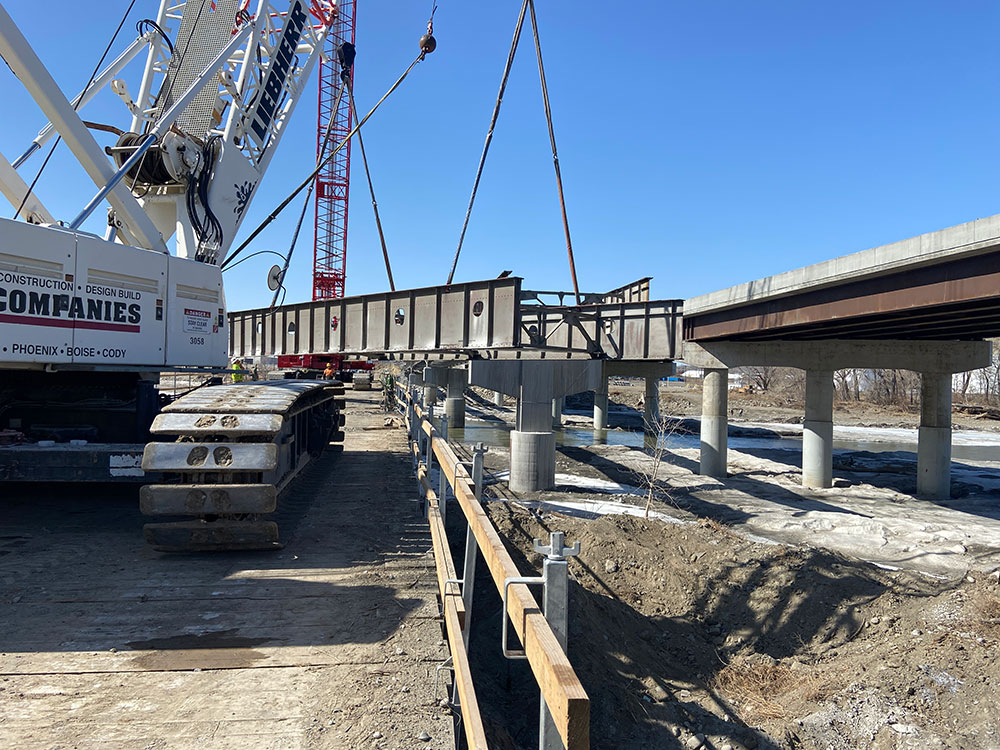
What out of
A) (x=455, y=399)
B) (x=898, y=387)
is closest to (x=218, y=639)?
(x=455, y=399)

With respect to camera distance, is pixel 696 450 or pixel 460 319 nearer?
pixel 460 319

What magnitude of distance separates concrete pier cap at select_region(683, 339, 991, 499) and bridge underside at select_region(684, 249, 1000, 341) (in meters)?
0.43

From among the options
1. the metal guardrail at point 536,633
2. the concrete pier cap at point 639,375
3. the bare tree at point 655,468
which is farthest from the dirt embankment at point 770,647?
the concrete pier cap at point 639,375

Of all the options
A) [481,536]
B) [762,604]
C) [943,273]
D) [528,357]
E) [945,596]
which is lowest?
[762,604]

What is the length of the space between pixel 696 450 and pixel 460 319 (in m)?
14.6

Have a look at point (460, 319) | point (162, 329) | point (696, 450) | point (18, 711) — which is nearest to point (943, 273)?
point (460, 319)

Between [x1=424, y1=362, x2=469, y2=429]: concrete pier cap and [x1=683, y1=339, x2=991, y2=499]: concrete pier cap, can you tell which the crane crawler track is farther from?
[x1=424, y1=362, x2=469, y2=429]: concrete pier cap

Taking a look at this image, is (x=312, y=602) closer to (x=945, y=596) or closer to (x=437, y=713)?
(x=437, y=713)

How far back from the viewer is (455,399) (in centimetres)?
3091

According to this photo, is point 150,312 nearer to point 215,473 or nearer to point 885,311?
point 215,473

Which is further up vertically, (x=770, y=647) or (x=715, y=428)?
(x=715, y=428)

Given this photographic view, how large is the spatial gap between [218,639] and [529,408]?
10.9m

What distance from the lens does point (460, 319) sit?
14414mm

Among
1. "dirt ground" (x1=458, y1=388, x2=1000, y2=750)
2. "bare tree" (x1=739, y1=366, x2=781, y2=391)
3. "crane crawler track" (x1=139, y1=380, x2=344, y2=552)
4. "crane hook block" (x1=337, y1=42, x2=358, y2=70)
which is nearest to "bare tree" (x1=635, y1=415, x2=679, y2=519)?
"dirt ground" (x1=458, y1=388, x2=1000, y2=750)
